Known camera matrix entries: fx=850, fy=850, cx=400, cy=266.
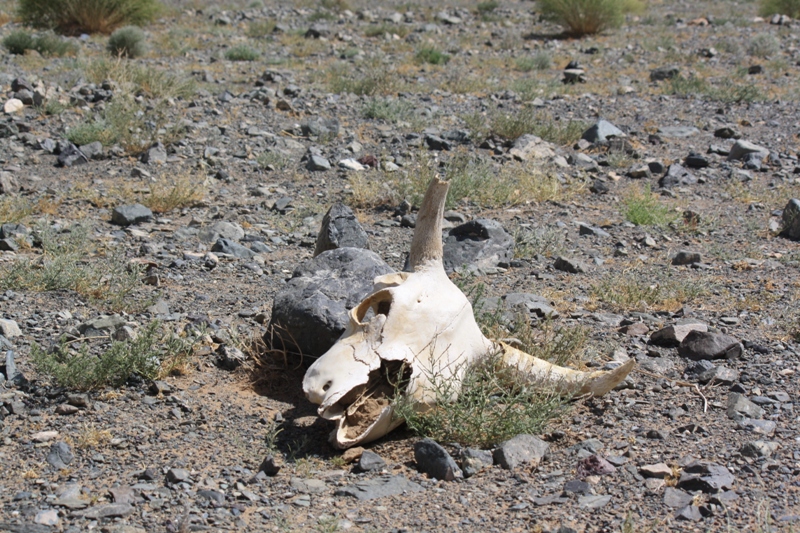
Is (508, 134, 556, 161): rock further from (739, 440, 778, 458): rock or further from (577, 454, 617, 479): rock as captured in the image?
(577, 454, 617, 479): rock

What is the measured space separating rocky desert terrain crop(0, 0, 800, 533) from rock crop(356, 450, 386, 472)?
3cm

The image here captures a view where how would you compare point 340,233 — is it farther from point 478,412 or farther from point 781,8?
point 781,8

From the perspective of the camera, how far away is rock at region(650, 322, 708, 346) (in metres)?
4.24

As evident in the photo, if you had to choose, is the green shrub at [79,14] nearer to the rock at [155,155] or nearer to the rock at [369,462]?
the rock at [155,155]

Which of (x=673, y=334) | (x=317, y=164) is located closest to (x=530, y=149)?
(x=317, y=164)

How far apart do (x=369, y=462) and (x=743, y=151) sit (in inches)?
259

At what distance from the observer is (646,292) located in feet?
16.2

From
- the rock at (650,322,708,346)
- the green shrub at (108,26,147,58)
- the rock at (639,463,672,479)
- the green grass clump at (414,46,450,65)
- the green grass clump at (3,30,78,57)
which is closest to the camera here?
the rock at (639,463,672,479)

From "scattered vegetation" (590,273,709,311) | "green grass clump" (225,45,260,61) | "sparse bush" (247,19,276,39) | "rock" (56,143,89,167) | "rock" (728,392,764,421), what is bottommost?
"sparse bush" (247,19,276,39)

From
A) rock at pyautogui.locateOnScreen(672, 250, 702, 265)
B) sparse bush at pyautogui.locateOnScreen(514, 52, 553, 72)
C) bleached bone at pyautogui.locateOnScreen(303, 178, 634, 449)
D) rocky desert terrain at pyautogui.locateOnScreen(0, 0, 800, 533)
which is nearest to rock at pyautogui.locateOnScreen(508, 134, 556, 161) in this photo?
rocky desert terrain at pyautogui.locateOnScreen(0, 0, 800, 533)

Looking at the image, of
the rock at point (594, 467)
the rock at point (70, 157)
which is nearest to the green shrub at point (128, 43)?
the rock at point (70, 157)

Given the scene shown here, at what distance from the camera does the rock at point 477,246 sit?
5520 mm

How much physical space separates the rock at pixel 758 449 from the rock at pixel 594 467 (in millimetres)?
508

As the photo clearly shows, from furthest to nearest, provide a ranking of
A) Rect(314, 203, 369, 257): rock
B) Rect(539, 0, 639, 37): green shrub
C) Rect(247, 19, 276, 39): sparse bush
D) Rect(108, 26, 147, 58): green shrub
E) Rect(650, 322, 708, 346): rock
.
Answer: Rect(539, 0, 639, 37): green shrub < Rect(247, 19, 276, 39): sparse bush < Rect(108, 26, 147, 58): green shrub < Rect(314, 203, 369, 257): rock < Rect(650, 322, 708, 346): rock
